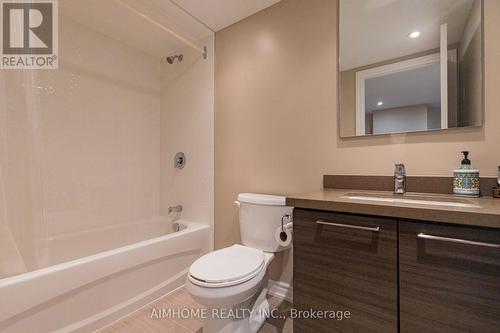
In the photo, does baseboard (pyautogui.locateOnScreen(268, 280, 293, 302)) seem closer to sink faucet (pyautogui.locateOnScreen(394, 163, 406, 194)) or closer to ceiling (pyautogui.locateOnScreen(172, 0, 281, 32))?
sink faucet (pyautogui.locateOnScreen(394, 163, 406, 194))

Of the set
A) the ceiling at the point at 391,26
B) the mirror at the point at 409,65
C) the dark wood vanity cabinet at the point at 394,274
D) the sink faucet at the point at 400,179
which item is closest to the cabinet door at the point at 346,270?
the dark wood vanity cabinet at the point at 394,274

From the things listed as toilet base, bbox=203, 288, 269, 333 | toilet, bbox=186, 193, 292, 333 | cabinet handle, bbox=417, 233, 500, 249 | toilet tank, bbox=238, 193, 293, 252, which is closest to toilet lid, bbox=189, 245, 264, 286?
toilet, bbox=186, 193, 292, 333

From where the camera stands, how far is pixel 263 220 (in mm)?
1540

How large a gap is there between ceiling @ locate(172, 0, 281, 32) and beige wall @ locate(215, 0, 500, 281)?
0.18 feet

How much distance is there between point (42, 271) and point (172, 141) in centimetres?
150

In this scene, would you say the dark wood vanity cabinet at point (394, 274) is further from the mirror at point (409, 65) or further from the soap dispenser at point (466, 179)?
the mirror at point (409, 65)

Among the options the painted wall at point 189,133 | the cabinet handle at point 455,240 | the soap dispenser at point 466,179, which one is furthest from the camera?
the painted wall at point 189,133

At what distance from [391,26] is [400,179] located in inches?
34.6

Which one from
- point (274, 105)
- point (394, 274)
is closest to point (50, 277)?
point (394, 274)

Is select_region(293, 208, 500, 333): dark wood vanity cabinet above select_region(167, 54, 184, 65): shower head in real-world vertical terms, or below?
below

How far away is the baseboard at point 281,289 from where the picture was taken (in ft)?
5.46

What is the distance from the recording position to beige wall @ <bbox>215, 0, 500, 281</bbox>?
1146 millimetres

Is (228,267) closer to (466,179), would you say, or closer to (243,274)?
(243,274)

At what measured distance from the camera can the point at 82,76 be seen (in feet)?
6.43
